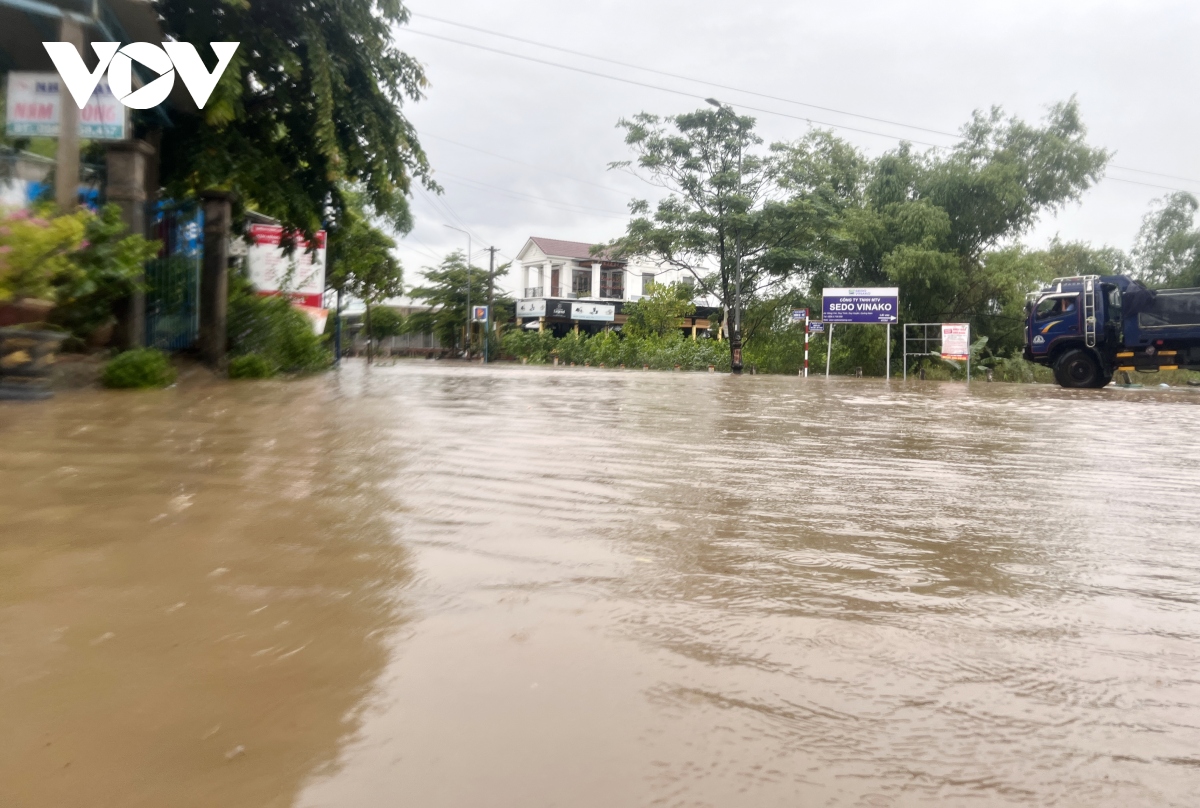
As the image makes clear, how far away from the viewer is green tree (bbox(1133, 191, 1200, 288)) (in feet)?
122

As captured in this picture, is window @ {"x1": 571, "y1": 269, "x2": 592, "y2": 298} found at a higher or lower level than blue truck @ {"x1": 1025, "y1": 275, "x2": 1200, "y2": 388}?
higher

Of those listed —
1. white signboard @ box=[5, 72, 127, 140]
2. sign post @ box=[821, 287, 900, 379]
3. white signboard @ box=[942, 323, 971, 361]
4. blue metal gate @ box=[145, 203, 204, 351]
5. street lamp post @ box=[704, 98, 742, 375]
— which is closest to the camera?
white signboard @ box=[5, 72, 127, 140]

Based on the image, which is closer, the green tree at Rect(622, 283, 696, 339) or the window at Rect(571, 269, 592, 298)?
the green tree at Rect(622, 283, 696, 339)

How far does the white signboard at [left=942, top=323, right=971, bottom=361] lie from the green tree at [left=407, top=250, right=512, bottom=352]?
93.2 feet

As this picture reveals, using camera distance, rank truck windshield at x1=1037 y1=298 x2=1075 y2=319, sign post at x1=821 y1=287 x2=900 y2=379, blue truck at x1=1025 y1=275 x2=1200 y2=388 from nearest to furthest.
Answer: blue truck at x1=1025 y1=275 x2=1200 y2=388
truck windshield at x1=1037 y1=298 x2=1075 y2=319
sign post at x1=821 y1=287 x2=900 y2=379

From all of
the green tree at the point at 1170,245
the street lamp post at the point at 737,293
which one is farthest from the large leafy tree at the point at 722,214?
the green tree at the point at 1170,245

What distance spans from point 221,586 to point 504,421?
533cm

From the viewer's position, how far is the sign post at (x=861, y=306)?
28.2m

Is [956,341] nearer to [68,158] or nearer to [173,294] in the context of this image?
[173,294]

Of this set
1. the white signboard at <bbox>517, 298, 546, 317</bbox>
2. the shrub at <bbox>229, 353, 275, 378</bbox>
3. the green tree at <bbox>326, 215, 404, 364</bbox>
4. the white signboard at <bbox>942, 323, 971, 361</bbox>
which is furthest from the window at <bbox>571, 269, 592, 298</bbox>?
the shrub at <bbox>229, 353, 275, 378</bbox>

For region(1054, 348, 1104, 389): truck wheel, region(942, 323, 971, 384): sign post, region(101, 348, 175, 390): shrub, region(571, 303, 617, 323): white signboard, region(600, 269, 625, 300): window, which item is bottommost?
region(101, 348, 175, 390): shrub

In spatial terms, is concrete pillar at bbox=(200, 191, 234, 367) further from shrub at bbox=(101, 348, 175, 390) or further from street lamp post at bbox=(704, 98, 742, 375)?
street lamp post at bbox=(704, 98, 742, 375)

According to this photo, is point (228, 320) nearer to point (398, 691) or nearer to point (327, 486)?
point (327, 486)

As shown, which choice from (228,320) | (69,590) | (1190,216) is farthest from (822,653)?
(1190,216)
